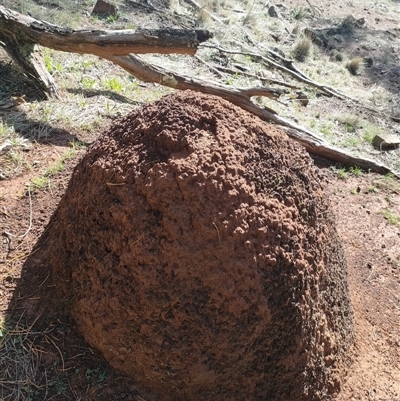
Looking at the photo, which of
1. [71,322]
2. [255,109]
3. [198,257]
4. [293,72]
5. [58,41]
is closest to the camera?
[198,257]

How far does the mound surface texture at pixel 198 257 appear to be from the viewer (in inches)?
83.6

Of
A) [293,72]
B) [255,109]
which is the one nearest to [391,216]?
[255,109]

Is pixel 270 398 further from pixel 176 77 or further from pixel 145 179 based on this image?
pixel 176 77

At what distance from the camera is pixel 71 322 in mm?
2461

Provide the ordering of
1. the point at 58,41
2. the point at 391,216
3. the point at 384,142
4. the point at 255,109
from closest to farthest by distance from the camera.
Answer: the point at 391,216 < the point at 58,41 < the point at 255,109 < the point at 384,142

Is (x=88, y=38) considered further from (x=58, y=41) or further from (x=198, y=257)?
(x=198, y=257)

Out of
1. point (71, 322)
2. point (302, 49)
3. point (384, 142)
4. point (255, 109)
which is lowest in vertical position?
point (302, 49)

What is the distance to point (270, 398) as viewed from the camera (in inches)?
92.5

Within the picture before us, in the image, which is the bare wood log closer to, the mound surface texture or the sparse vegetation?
the sparse vegetation

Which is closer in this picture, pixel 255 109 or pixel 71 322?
pixel 71 322

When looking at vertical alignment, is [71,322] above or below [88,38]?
below

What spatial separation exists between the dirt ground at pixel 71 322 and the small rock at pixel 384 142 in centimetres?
128

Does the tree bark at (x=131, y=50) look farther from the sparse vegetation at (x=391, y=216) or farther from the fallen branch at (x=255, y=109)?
the sparse vegetation at (x=391, y=216)

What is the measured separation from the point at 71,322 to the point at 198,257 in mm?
809
